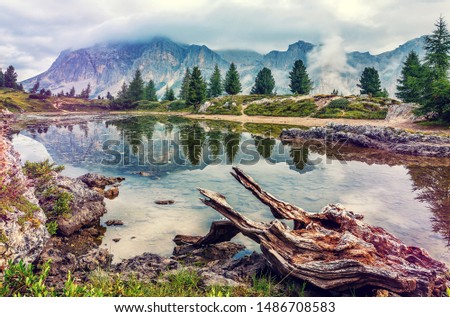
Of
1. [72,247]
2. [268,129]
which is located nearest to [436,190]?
[72,247]

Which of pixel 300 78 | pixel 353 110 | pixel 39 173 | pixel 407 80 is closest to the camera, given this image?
pixel 39 173

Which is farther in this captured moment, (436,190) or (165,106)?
(165,106)

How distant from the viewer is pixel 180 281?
8000mm

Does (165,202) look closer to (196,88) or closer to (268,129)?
(268,129)

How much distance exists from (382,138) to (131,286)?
39.8 meters

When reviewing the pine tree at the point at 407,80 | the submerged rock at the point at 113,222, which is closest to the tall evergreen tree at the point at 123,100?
the pine tree at the point at 407,80

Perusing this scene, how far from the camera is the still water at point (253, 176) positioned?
1345cm

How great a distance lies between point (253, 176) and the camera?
75.5 feet

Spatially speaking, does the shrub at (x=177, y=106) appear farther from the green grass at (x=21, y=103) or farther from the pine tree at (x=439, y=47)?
the pine tree at (x=439, y=47)

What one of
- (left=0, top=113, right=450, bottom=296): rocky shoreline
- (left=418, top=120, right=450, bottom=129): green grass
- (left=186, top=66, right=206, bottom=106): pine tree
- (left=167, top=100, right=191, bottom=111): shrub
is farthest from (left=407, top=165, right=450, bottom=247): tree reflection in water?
(left=167, top=100, right=191, bottom=111): shrub

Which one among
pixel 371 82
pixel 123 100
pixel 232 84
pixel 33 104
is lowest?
pixel 33 104

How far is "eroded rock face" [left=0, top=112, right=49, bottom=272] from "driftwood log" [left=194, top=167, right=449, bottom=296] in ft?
18.0
